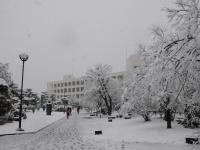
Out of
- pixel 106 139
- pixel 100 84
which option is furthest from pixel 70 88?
pixel 106 139

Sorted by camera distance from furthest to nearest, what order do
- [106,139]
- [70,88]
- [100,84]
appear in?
[70,88] < [100,84] < [106,139]

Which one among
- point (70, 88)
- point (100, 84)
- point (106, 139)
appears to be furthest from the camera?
point (70, 88)

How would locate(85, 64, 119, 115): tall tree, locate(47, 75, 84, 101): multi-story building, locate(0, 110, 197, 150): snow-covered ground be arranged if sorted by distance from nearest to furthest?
locate(0, 110, 197, 150): snow-covered ground < locate(85, 64, 119, 115): tall tree < locate(47, 75, 84, 101): multi-story building

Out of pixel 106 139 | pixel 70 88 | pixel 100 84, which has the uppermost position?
pixel 70 88

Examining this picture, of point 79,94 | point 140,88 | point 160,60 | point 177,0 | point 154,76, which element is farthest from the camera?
point 79,94

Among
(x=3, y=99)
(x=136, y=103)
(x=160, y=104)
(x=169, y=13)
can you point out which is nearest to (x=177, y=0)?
(x=169, y=13)

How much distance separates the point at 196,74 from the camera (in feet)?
18.4

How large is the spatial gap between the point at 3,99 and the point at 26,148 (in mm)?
10999

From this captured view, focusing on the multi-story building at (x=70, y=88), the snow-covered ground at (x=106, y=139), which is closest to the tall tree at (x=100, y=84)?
the snow-covered ground at (x=106, y=139)

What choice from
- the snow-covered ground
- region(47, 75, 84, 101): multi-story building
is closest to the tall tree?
the snow-covered ground

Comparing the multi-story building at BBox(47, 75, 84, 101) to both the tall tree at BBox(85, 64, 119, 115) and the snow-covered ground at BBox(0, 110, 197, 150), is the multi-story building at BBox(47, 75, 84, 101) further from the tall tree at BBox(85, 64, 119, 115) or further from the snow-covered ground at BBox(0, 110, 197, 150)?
the snow-covered ground at BBox(0, 110, 197, 150)

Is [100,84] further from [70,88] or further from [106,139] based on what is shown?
[70,88]

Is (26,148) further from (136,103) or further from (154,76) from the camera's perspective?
(136,103)

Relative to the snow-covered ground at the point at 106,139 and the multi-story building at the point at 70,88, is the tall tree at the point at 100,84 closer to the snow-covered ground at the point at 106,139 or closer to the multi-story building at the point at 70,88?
the snow-covered ground at the point at 106,139
